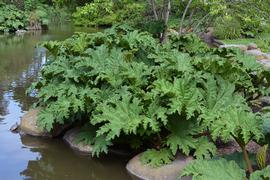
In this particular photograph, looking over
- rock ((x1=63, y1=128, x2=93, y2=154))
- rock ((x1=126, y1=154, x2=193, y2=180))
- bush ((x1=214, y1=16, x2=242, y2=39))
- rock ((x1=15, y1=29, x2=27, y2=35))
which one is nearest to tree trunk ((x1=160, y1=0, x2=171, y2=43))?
rock ((x1=63, y1=128, x2=93, y2=154))

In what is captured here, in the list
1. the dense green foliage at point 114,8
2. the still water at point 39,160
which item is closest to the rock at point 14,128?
the still water at point 39,160

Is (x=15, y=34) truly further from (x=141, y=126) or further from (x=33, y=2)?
(x=141, y=126)

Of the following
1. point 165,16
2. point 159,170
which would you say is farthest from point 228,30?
point 159,170

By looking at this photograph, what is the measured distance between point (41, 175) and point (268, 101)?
3.61m

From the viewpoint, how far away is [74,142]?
6523 millimetres

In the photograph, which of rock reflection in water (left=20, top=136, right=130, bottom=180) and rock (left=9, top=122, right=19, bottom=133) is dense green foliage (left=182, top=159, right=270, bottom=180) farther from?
rock (left=9, top=122, right=19, bottom=133)

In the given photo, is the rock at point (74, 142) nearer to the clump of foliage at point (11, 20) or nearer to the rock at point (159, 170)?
the rock at point (159, 170)

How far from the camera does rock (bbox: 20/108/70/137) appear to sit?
695 cm

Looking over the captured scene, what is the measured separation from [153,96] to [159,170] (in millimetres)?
912

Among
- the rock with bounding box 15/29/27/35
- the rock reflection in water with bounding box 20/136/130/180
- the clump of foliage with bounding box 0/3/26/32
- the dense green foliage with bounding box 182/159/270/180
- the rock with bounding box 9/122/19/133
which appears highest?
the dense green foliage with bounding box 182/159/270/180

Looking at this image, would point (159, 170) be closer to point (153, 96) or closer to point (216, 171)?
point (153, 96)

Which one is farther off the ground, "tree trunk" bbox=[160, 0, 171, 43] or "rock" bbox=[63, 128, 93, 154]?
"tree trunk" bbox=[160, 0, 171, 43]

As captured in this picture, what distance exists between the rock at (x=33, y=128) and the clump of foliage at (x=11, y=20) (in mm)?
16341

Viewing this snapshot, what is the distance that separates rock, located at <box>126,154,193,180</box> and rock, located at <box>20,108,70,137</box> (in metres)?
1.71
